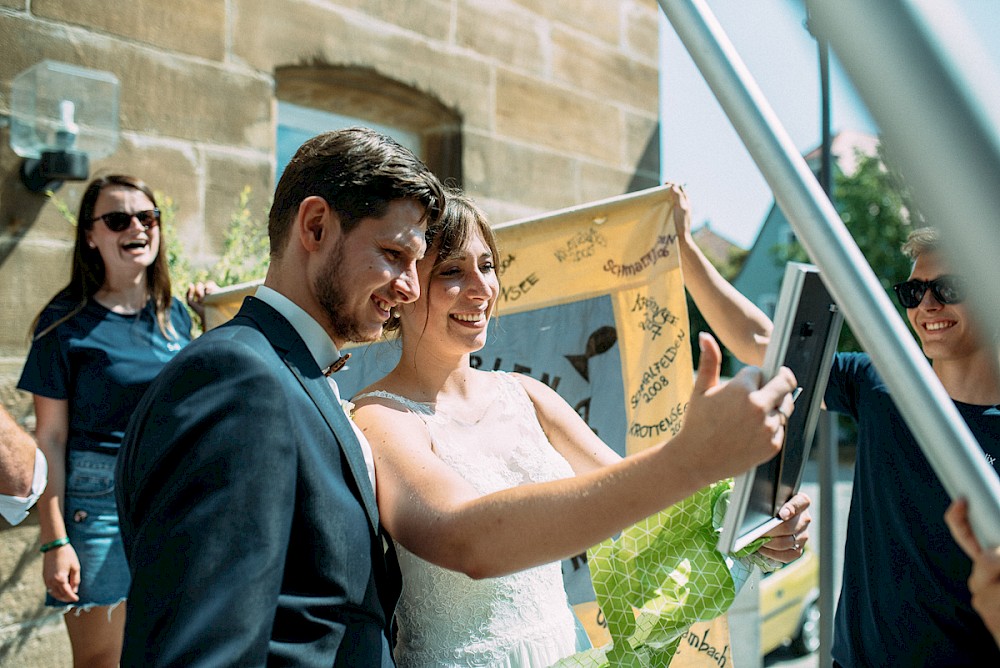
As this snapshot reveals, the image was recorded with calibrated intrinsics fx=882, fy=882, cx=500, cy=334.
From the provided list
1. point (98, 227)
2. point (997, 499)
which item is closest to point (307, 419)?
point (997, 499)

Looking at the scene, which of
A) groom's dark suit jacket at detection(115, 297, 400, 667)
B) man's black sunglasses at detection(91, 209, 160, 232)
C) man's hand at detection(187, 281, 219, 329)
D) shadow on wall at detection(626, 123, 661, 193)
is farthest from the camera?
shadow on wall at detection(626, 123, 661, 193)

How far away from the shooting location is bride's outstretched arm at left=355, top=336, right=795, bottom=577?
1151mm

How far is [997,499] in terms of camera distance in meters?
0.71

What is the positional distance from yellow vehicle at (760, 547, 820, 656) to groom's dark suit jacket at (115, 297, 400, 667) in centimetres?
554

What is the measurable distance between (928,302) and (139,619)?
2.03m

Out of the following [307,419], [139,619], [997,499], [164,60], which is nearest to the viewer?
[997,499]

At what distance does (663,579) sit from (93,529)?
6.97 feet

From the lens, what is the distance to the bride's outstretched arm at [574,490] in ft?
3.78

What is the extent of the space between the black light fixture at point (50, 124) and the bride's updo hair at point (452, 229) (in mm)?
2073

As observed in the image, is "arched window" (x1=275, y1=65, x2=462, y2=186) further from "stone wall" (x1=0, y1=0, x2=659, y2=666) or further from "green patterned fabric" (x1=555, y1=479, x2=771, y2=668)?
"green patterned fabric" (x1=555, y1=479, x2=771, y2=668)

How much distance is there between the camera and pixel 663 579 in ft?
5.60

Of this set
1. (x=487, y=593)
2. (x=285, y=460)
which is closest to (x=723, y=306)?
(x=487, y=593)

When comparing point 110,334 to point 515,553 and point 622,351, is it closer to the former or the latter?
point 622,351

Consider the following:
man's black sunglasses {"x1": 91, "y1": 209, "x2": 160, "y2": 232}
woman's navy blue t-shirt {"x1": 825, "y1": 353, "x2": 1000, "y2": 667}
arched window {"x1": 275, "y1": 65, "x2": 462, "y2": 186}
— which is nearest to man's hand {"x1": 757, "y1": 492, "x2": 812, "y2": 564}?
woman's navy blue t-shirt {"x1": 825, "y1": 353, "x2": 1000, "y2": 667}
